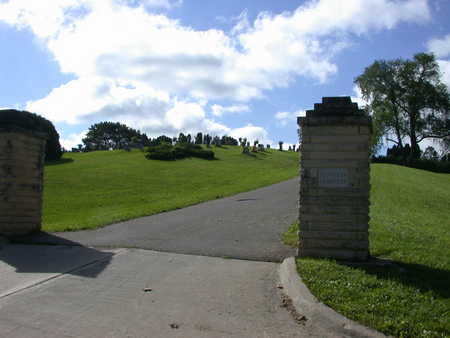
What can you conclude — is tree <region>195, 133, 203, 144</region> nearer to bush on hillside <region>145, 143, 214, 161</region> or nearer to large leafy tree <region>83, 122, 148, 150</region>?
bush on hillside <region>145, 143, 214, 161</region>

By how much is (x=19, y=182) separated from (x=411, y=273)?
334 inches

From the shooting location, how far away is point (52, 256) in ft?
25.8

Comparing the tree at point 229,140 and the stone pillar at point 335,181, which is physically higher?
the tree at point 229,140

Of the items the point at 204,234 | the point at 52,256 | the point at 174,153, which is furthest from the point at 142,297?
the point at 174,153

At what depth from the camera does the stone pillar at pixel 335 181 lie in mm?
6766

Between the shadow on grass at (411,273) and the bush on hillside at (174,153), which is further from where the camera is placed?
the bush on hillside at (174,153)

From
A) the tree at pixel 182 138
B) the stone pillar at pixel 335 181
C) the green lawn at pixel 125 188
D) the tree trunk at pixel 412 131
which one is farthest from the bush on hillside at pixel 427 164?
the stone pillar at pixel 335 181

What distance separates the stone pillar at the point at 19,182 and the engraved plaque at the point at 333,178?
7030 millimetres

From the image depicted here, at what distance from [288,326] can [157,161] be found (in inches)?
1490

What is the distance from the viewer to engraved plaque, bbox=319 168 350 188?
6839 mm

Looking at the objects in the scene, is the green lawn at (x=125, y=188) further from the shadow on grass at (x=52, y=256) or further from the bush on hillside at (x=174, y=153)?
the bush on hillside at (x=174, y=153)

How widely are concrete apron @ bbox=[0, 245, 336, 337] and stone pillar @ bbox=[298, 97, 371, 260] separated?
967 mm

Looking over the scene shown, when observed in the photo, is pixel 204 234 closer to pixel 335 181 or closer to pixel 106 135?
pixel 335 181

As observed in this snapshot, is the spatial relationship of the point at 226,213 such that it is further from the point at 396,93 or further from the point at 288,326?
the point at 396,93
